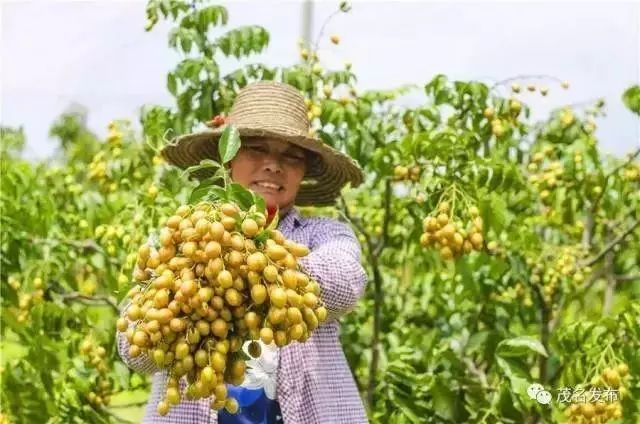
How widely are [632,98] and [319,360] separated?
132 centimetres

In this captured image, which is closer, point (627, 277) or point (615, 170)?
point (615, 170)

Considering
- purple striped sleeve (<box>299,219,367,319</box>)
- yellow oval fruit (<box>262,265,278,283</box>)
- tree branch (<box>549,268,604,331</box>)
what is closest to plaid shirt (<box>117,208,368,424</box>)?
purple striped sleeve (<box>299,219,367,319</box>)

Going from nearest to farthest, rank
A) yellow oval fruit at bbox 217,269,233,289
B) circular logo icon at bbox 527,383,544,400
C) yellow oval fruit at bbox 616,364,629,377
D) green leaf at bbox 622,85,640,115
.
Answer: yellow oval fruit at bbox 217,269,233,289, yellow oval fruit at bbox 616,364,629,377, circular logo icon at bbox 527,383,544,400, green leaf at bbox 622,85,640,115

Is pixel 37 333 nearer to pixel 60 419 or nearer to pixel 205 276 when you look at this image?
pixel 60 419

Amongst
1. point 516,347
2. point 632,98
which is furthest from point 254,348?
point 632,98

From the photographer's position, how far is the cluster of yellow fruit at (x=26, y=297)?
3377mm

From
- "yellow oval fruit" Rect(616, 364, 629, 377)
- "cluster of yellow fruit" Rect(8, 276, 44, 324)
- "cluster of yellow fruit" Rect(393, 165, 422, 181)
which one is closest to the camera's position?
"yellow oval fruit" Rect(616, 364, 629, 377)

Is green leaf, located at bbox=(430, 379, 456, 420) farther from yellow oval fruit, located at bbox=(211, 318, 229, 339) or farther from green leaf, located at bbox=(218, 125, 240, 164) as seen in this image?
yellow oval fruit, located at bbox=(211, 318, 229, 339)

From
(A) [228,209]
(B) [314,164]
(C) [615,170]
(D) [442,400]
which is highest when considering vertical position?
(C) [615,170]

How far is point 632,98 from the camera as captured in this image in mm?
2850

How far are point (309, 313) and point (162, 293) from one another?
0.72 feet

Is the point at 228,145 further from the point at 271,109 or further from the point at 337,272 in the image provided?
the point at 271,109

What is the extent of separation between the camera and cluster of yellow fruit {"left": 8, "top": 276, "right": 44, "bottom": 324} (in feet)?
11.1

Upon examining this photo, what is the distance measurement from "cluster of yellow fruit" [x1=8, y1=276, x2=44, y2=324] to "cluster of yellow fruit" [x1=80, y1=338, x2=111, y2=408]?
0.23 metres
